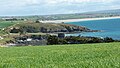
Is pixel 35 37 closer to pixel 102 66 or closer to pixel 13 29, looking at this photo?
pixel 13 29

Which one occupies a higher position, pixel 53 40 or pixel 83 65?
pixel 83 65

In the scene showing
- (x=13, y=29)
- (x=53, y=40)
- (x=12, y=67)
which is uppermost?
(x=12, y=67)

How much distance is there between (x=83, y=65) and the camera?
669 inches

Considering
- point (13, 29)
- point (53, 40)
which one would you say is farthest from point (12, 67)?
point (13, 29)

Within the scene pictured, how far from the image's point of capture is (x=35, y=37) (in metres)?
168

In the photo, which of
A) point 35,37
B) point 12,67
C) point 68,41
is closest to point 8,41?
point 35,37

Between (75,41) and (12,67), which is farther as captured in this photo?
(75,41)

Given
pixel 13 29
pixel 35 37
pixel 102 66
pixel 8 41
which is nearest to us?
pixel 102 66

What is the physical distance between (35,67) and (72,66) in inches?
63.6

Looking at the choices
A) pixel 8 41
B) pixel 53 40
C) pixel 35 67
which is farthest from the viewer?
pixel 8 41

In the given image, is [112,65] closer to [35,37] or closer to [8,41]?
[8,41]

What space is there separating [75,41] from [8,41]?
47854 mm

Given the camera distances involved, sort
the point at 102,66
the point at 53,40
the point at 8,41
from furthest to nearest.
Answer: the point at 8,41 < the point at 53,40 < the point at 102,66

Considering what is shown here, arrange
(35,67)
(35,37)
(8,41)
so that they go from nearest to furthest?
(35,67)
(8,41)
(35,37)
